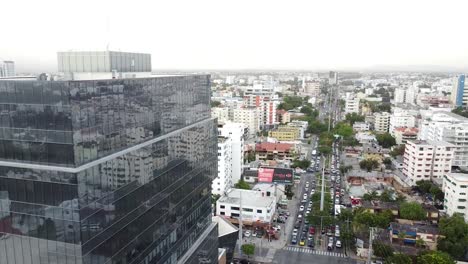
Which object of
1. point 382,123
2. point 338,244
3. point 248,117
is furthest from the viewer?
point 382,123

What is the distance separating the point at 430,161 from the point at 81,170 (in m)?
41.1

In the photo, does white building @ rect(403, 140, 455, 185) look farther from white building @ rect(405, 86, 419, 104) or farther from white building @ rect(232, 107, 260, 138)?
white building @ rect(405, 86, 419, 104)

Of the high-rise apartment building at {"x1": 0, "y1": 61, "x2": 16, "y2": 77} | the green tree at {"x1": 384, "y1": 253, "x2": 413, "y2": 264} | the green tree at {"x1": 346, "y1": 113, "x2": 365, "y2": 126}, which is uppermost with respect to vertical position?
the high-rise apartment building at {"x1": 0, "y1": 61, "x2": 16, "y2": 77}

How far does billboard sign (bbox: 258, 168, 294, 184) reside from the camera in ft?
133

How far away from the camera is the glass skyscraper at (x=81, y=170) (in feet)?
33.1

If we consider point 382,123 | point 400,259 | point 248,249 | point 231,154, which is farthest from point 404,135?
point 248,249

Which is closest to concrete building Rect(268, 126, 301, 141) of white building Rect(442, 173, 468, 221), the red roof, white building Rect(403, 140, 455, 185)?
the red roof

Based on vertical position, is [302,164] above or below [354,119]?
below

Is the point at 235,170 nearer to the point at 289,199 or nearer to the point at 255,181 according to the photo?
the point at 255,181

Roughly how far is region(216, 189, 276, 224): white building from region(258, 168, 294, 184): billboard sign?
19.4 ft

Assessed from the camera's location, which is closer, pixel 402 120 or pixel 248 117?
pixel 402 120

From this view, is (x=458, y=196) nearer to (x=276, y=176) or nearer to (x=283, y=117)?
(x=276, y=176)

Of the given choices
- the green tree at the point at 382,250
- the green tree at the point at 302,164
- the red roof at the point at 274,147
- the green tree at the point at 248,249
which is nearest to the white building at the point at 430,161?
the green tree at the point at 302,164

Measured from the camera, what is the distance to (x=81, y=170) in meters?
10.0
